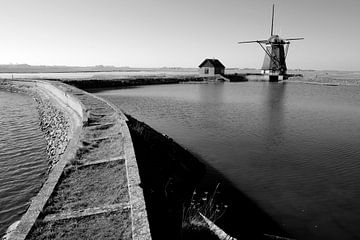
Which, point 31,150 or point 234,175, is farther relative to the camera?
point 31,150

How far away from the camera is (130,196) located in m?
5.34

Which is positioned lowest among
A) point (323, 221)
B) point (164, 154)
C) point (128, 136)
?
point (323, 221)

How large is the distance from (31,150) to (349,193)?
13988mm

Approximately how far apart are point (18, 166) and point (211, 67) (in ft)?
224

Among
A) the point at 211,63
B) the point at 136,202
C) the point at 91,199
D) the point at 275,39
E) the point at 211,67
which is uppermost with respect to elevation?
the point at 275,39

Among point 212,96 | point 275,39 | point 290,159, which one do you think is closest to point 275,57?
point 275,39

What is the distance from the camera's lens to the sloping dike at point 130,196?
15.0ft

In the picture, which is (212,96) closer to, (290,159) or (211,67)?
(290,159)

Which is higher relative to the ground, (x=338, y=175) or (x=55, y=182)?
(x=55, y=182)

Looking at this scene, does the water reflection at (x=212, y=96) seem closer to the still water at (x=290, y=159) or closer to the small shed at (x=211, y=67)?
the still water at (x=290, y=159)

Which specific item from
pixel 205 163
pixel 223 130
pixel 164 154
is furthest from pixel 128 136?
pixel 223 130

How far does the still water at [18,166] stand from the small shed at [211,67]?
60.4 meters

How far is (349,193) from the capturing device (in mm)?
8766

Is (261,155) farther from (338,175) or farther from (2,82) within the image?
(2,82)
